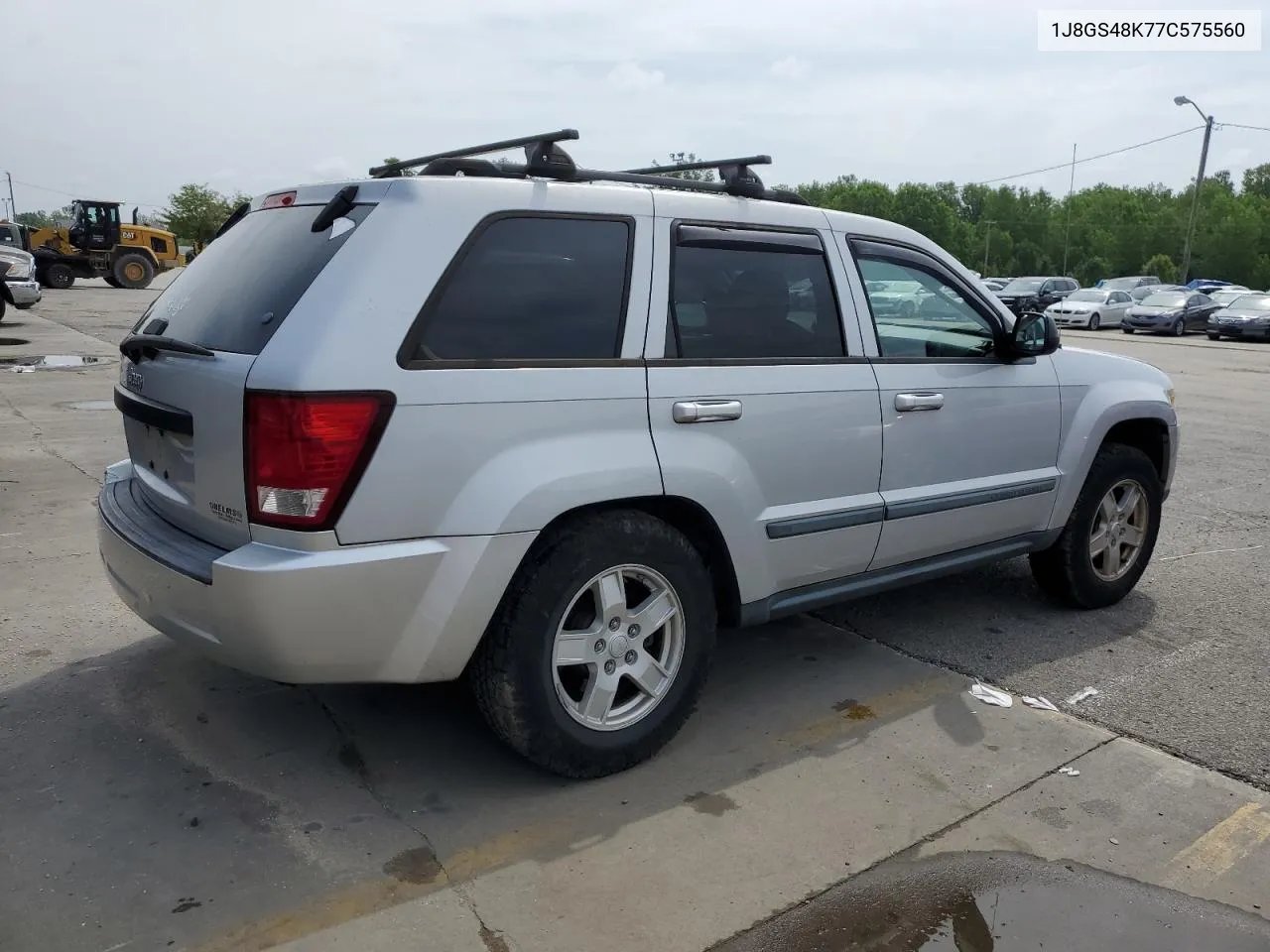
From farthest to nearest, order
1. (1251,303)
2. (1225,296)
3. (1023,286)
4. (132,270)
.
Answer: (1225,296)
(1023,286)
(132,270)
(1251,303)

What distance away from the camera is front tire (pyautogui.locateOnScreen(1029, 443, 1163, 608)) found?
4906 millimetres

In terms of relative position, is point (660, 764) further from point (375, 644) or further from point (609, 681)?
point (375, 644)

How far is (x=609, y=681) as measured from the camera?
10.9 ft

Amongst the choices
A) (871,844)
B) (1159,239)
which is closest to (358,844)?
(871,844)

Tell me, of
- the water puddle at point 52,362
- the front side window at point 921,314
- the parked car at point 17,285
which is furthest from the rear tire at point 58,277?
the front side window at point 921,314

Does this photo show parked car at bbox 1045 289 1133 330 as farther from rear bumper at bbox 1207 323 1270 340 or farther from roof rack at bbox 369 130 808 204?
roof rack at bbox 369 130 808 204

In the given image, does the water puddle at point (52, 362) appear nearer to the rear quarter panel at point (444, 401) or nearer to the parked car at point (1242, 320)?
the rear quarter panel at point (444, 401)

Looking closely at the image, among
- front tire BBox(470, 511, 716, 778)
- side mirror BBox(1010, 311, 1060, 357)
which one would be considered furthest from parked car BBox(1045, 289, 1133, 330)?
front tire BBox(470, 511, 716, 778)

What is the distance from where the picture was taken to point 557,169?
3377 mm

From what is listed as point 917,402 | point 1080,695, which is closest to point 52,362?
point 917,402

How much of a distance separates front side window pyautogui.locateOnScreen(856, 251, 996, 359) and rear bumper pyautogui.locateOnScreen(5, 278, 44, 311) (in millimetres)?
→ 21197

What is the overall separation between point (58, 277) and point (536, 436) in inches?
1482

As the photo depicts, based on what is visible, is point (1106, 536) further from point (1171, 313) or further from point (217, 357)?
point (1171, 313)

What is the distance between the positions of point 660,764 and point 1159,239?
293 feet
